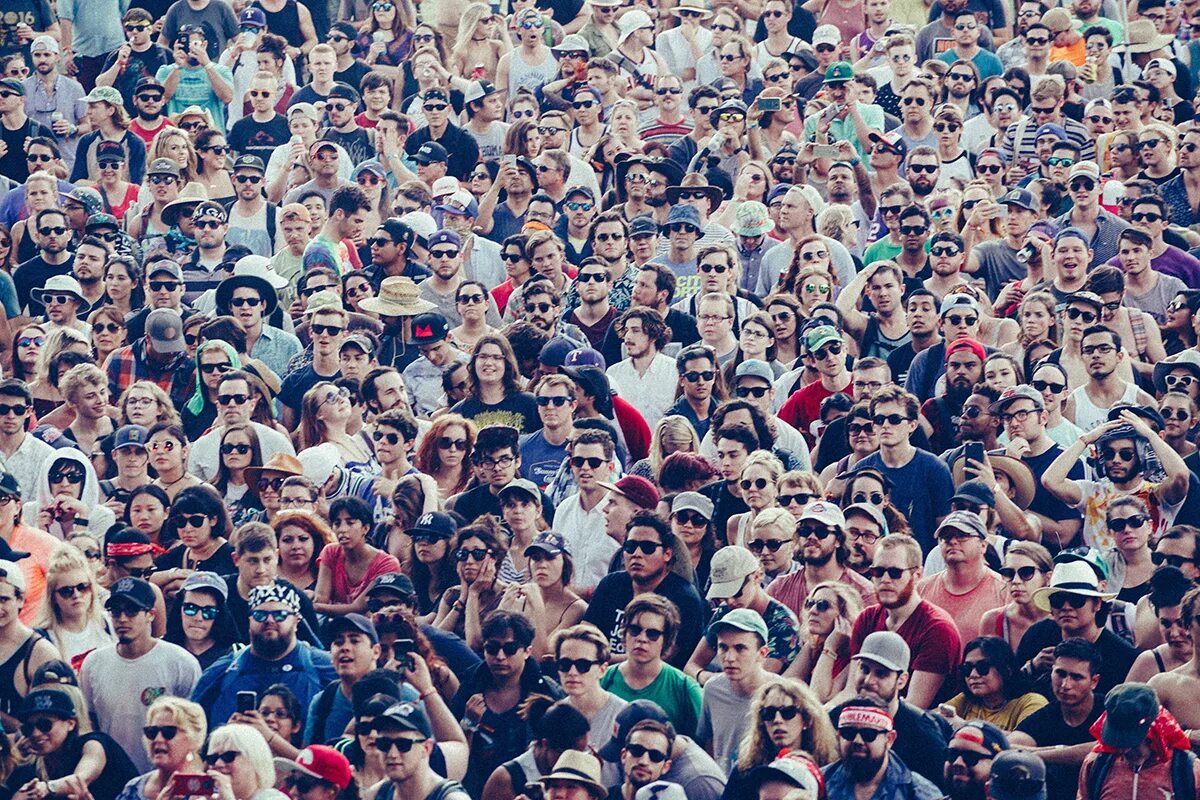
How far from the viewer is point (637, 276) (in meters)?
14.9

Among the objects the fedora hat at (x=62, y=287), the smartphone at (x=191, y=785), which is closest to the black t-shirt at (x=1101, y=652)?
the smartphone at (x=191, y=785)

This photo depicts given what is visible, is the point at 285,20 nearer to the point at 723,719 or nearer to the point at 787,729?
the point at 723,719

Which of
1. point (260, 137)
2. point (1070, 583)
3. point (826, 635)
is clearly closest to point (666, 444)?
point (826, 635)

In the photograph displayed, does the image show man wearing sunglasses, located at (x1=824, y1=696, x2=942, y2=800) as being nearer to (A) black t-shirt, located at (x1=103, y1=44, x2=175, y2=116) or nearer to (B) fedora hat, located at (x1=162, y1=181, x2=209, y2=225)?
(B) fedora hat, located at (x1=162, y1=181, x2=209, y2=225)

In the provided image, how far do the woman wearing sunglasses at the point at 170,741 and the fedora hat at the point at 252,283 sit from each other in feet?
16.5

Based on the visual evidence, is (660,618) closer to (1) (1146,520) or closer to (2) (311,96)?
(1) (1146,520)

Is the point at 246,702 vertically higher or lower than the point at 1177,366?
lower

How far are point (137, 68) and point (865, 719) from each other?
12.2 meters

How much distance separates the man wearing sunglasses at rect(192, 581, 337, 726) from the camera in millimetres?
10883

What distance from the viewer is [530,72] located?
65.2 ft

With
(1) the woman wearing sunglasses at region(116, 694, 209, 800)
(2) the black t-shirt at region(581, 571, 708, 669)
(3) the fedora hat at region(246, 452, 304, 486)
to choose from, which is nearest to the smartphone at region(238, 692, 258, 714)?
(1) the woman wearing sunglasses at region(116, 694, 209, 800)

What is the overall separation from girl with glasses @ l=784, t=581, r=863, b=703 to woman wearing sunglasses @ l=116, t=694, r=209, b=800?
254 cm

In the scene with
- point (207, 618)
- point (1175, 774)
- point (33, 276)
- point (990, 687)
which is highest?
point (1175, 774)

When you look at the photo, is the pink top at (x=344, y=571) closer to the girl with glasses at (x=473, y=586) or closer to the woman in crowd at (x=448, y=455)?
the girl with glasses at (x=473, y=586)
